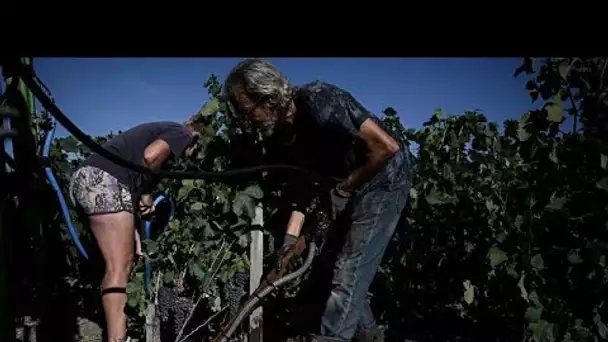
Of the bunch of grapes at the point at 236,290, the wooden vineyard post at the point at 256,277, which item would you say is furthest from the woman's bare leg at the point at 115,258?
the wooden vineyard post at the point at 256,277

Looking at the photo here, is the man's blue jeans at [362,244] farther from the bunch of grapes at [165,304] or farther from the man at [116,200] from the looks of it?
the man at [116,200]

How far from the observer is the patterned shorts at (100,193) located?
294cm

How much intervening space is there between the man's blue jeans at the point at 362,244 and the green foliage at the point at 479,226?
2.21 feet

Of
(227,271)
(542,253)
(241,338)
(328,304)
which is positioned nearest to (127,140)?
(227,271)

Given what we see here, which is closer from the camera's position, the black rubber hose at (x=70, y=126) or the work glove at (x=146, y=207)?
the black rubber hose at (x=70, y=126)

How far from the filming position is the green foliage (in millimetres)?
2514

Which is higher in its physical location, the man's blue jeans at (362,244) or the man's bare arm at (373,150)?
the man's bare arm at (373,150)

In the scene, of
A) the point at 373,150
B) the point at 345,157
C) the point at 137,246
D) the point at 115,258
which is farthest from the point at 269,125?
the point at 137,246

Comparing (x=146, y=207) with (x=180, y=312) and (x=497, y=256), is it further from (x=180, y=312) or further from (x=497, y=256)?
(x=497, y=256)

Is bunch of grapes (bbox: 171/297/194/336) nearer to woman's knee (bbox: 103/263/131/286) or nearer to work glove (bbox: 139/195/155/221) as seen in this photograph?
woman's knee (bbox: 103/263/131/286)
